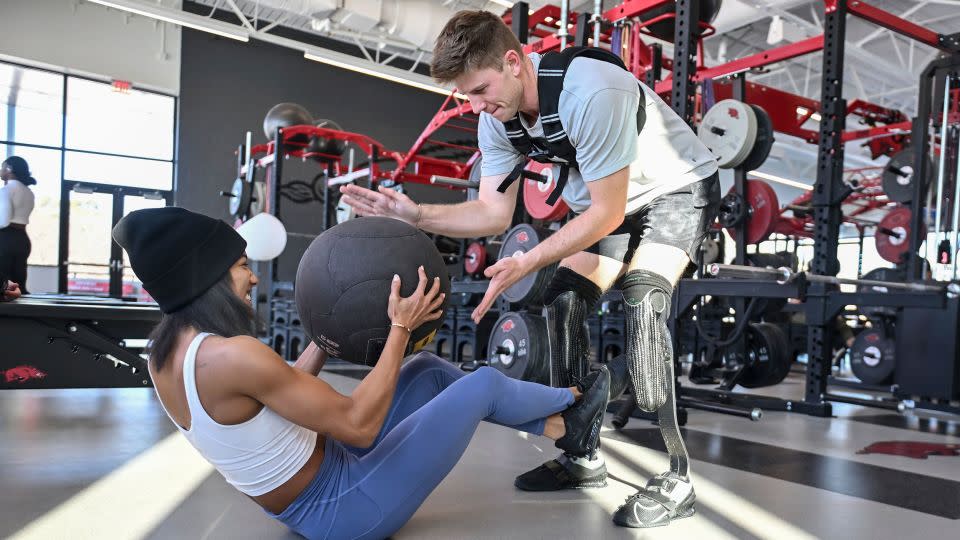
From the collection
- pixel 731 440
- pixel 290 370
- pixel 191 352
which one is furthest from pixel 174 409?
pixel 731 440

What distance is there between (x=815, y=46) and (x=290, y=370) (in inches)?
178

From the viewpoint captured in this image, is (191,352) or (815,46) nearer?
(191,352)

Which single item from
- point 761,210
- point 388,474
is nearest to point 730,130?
point 761,210

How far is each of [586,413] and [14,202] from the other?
5.07 m

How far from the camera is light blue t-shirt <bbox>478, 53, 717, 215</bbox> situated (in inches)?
68.1

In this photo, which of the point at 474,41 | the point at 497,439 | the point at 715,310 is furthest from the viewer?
the point at 715,310

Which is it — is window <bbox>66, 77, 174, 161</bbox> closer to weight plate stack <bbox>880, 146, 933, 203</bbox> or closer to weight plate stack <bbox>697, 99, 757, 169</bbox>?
weight plate stack <bbox>697, 99, 757, 169</bbox>

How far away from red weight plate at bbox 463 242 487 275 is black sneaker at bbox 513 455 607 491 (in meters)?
4.16

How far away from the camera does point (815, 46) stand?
4680 millimetres

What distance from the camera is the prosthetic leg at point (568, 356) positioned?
2100mm

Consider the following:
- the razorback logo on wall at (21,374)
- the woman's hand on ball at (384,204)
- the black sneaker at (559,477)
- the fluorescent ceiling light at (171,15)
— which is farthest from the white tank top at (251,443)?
the fluorescent ceiling light at (171,15)

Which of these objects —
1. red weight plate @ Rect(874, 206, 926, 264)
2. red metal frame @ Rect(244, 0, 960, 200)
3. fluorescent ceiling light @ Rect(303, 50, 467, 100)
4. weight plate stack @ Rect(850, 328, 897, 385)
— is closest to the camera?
red metal frame @ Rect(244, 0, 960, 200)

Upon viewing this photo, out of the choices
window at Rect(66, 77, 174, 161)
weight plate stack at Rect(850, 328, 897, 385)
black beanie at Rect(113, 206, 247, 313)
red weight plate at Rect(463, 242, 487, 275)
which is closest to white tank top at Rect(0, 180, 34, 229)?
red weight plate at Rect(463, 242, 487, 275)

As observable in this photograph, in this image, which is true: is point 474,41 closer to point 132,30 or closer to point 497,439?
point 497,439
